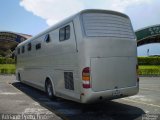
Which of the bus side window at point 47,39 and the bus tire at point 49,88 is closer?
the bus tire at point 49,88

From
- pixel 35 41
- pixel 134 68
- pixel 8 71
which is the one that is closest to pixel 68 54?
pixel 134 68

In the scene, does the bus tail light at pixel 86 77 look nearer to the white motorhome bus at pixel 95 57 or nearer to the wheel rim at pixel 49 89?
the white motorhome bus at pixel 95 57

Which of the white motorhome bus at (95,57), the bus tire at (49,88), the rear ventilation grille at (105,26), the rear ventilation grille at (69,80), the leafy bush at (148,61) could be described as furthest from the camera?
the leafy bush at (148,61)

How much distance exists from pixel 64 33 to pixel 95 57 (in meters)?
2.10

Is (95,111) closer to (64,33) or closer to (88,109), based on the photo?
(88,109)

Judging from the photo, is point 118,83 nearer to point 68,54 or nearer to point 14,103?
point 68,54

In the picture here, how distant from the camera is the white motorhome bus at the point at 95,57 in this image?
27.5ft

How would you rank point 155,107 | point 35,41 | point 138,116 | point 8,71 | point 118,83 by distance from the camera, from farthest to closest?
1. point 8,71
2. point 35,41
3. point 155,107
4. point 118,83
5. point 138,116

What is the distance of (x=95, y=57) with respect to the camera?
8453 millimetres

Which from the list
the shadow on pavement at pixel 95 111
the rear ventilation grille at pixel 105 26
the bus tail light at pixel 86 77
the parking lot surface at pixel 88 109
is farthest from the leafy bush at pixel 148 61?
the bus tail light at pixel 86 77

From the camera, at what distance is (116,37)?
904cm

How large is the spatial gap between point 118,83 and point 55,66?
3.04 m

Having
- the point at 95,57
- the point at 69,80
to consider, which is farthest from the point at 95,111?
the point at 95,57

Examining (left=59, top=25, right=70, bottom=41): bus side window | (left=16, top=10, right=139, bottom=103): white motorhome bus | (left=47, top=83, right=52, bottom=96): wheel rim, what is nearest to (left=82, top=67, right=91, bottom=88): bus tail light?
(left=16, top=10, right=139, bottom=103): white motorhome bus
